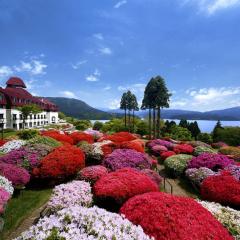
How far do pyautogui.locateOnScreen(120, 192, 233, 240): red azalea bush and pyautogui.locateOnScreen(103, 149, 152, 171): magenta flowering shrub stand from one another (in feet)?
28.4

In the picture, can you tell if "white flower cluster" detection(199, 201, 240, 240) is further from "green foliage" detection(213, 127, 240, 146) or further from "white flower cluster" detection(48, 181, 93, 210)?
"green foliage" detection(213, 127, 240, 146)

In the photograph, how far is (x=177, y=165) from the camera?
20547 mm

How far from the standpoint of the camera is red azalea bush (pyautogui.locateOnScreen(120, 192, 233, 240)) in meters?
7.14

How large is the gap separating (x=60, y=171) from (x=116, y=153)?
185 inches

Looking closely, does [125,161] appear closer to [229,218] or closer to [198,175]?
[198,175]

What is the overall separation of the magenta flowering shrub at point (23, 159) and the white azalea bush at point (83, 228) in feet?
37.2

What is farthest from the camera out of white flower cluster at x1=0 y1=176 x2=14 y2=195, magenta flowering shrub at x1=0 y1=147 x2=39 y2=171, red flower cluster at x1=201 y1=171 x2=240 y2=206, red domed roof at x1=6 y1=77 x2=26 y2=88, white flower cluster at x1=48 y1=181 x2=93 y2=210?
red domed roof at x1=6 y1=77 x2=26 y2=88

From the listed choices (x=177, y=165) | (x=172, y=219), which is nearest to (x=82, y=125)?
(x=177, y=165)

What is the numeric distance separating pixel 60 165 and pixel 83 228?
10.8 meters

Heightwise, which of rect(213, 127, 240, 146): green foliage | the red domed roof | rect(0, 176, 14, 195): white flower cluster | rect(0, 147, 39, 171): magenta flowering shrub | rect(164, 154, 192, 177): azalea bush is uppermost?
the red domed roof

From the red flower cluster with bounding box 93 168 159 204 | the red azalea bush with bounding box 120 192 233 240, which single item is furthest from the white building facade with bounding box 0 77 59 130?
the red azalea bush with bounding box 120 192 233 240

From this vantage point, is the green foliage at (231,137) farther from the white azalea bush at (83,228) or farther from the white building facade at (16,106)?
the white azalea bush at (83,228)

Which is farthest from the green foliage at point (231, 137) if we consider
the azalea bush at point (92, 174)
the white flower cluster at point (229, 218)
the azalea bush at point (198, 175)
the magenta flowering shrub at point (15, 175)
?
the magenta flowering shrub at point (15, 175)

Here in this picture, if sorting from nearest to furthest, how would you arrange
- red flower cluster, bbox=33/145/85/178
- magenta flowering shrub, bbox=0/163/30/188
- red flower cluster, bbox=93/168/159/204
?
red flower cluster, bbox=93/168/159/204, magenta flowering shrub, bbox=0/163/30/188, red flower cluster, bbox=33/145/85/178
